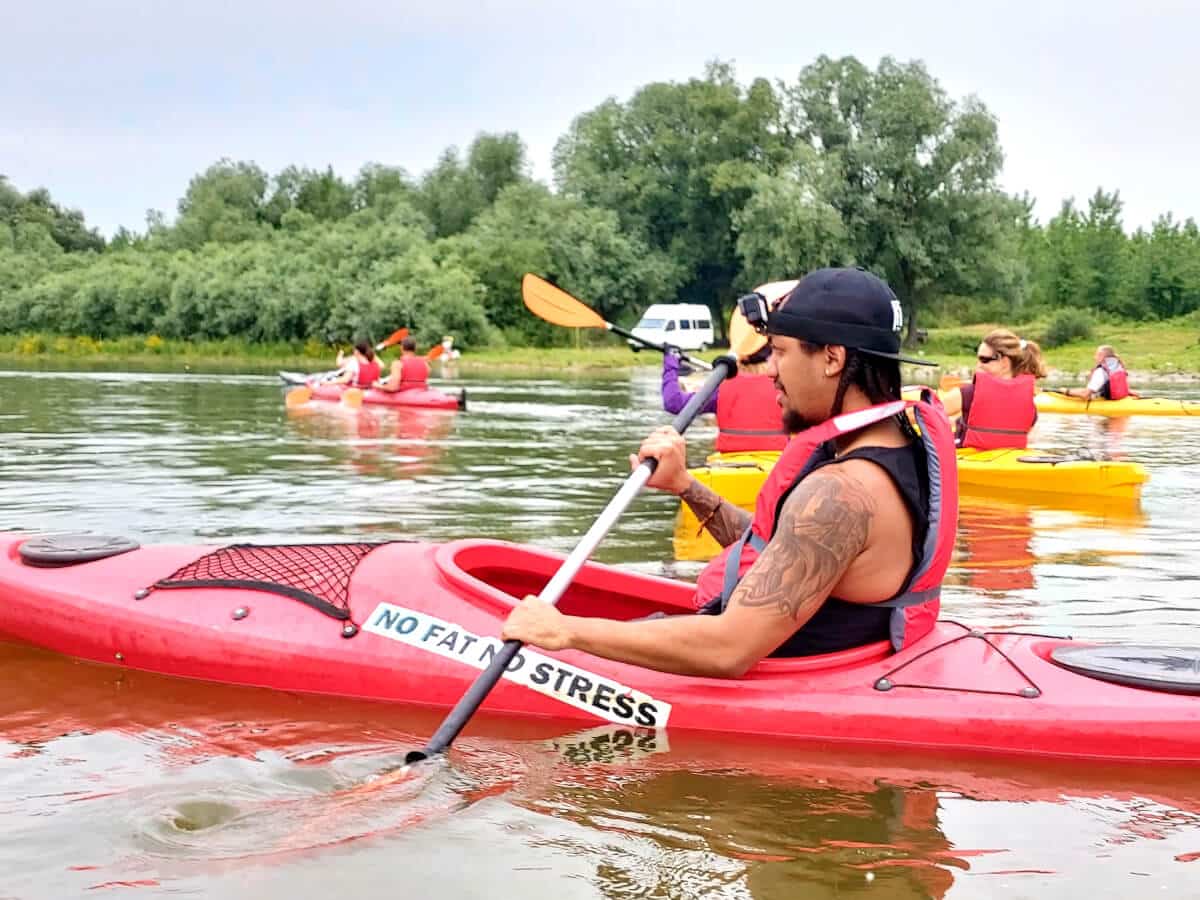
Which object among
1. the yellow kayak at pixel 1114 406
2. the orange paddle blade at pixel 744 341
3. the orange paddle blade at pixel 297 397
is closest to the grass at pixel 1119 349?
the yellow kayak at pixel 1114 406

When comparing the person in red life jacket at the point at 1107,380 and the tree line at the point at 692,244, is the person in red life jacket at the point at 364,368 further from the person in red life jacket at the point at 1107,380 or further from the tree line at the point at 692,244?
the tree line at the point at 692,244

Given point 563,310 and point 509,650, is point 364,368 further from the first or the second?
point 509,650

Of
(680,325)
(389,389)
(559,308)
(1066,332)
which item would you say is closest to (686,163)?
(680,325)

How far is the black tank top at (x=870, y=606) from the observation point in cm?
319

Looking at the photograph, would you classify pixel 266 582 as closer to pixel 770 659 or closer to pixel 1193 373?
pixel 770 659

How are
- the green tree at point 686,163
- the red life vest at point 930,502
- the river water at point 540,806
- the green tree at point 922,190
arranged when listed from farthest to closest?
1. the green tree at point 686,163
2. the green tree at point 922,190
3. the red life vest at point 930,502
4. the river water at point 540,806

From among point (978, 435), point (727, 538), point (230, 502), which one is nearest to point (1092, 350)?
point (978, 435)

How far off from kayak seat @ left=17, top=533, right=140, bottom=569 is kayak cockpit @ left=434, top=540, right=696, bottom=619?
49.2 inches

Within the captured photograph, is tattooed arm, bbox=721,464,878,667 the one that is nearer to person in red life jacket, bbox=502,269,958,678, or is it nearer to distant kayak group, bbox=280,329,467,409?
person in red life jacket, bbox=502,269,958,678

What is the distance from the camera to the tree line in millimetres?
37156

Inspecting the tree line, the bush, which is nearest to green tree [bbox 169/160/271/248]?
the tree line

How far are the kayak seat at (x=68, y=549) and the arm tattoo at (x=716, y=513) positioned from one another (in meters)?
2.06

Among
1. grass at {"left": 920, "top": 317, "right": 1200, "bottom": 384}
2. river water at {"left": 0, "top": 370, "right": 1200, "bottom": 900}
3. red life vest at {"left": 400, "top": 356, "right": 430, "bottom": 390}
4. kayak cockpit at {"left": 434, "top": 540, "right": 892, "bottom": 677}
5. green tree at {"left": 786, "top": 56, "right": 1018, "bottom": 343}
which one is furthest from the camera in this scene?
green tree at {"left": 786, "top": 56, "right": 1018, "bottom": 343}

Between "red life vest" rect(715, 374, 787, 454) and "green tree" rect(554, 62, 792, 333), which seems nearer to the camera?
"red life vest" rect(715, 374, 787, 454)
